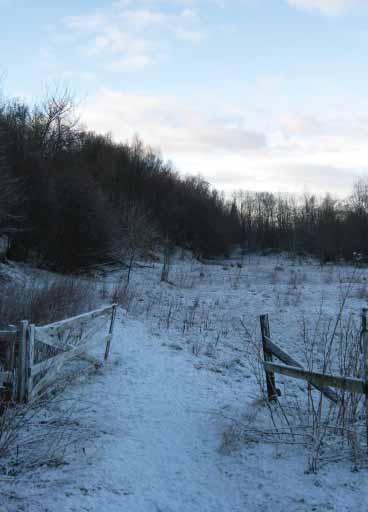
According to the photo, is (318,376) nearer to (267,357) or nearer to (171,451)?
(267,357)

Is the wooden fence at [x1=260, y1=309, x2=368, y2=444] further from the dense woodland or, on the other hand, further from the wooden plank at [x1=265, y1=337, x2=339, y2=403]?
the dense woodland

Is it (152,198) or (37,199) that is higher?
(152,198)

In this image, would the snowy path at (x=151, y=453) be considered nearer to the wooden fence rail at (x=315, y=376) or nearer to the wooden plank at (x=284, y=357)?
the wooden fence rail at (x=315, y=376)

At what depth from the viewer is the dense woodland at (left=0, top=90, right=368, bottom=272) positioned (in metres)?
21.5

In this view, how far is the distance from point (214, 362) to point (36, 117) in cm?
2885

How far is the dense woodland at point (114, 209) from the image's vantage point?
2148 centimetres

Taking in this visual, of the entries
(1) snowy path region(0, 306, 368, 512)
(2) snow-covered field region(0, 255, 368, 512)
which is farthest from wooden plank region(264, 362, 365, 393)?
(1) snowy path region(0, 306, 368, 512)

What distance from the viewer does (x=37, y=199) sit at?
21297 millimetres

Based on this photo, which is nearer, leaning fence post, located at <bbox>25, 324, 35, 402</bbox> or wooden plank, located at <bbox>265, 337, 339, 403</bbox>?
wooden plank, located at <bbox>265, 337, 339, 403</bbox>

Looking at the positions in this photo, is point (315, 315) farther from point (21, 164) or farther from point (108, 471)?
point (21, 164)

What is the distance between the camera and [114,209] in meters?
31.2

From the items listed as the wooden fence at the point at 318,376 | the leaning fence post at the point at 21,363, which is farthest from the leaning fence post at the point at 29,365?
the wooden fence at the point at 318,376

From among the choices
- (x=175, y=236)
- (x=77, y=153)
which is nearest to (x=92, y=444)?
(x=77, y=153)

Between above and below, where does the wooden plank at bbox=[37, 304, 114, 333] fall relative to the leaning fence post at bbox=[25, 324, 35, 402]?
above
